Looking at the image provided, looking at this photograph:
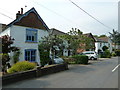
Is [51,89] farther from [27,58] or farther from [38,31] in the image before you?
[38,31]

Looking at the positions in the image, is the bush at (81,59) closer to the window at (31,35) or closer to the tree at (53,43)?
the tree at (53,43)

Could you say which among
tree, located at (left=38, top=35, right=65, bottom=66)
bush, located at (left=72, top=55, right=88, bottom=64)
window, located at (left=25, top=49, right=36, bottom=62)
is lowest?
bush, located at (left=72, top=55, right=88, bottom=64)

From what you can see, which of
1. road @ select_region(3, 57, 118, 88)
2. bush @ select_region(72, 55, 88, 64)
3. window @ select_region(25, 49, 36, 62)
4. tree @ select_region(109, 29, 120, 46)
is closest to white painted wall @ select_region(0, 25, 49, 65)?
window @ select_region(25, 49, 36, 62)

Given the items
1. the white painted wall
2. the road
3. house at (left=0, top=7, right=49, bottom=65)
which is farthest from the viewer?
house at (left=0, top=7, right=49, bottom=65)

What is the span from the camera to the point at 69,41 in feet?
60.9

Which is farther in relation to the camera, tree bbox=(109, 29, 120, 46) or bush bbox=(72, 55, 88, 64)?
tree bbox=(109, 29, 120, 46)

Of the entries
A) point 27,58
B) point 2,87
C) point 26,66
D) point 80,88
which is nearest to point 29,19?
point 27,58

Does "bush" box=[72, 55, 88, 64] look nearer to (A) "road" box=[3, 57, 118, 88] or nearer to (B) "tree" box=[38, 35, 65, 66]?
(B) "tree" box=[38, 35, 65, 66]

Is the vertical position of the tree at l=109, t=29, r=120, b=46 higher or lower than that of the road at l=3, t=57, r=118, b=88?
higher

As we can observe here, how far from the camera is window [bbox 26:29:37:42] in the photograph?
17.8 metres

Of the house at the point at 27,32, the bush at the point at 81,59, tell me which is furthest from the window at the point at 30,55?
the bush at the point at 81,59

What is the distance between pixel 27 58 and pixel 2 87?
35.0 ft

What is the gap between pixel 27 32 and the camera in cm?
1781

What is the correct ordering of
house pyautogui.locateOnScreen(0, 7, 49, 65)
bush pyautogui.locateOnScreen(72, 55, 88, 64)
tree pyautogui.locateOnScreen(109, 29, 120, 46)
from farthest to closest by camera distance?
tree pyautogui.locateOnScreen(109, 29, 120, 46), bush pyautogui.locateOnScreen(72, 55, 88, 64), house pyautogui.locateOnScreen(0, 7, 49, 65)
